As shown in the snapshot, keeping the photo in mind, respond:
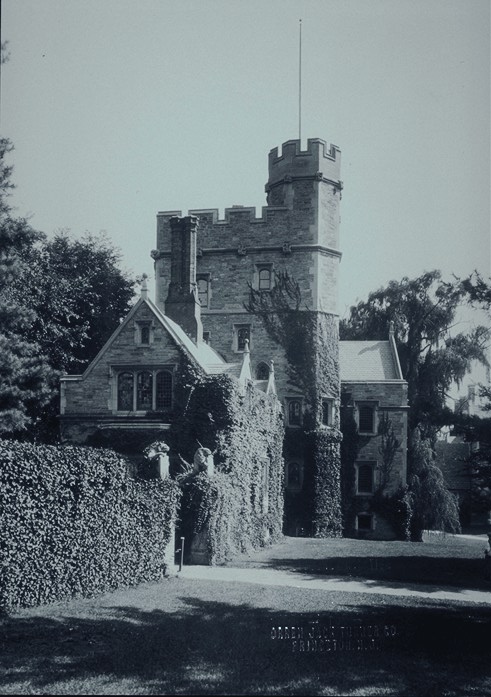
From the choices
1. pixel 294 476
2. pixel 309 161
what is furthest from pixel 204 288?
pixel 294 476

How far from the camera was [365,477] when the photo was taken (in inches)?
1446

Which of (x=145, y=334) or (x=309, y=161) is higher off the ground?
(x=309, y=161)

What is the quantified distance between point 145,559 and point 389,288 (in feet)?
105

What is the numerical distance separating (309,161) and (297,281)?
19.1 feet

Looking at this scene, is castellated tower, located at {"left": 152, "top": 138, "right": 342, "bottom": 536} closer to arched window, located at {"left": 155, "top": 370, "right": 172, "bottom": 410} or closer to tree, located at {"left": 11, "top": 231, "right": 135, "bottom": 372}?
tree, located at {"left": 11, "top": 231, "right": 135, "bottom": 372}

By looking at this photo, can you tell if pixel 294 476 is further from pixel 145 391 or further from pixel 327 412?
pixel 145 391

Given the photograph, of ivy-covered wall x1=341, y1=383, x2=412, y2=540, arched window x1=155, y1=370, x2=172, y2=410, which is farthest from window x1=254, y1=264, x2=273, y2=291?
arched window x1=155, y1=370, x2=172, y2=410

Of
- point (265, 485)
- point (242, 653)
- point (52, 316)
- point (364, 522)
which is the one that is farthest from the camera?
point (364, 522)

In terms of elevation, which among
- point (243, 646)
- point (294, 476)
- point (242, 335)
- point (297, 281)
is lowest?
point (243, 646)

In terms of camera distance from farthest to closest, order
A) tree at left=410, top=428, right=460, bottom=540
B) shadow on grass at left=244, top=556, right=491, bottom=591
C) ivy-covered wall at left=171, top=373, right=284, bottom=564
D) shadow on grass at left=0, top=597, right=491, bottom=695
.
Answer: tree at left=410, top=428, right=460, bottom=540 < ivy-covered wall at left=171, top=373, right=284, bottom=564 < shadow on grass at left=244, top=556, right=491, bottom=591 < shadow on grass at left=0, top=597, right=491, bottom=695

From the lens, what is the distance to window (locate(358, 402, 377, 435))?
3709 centimetres

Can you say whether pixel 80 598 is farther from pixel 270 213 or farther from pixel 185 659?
pixel 270 213

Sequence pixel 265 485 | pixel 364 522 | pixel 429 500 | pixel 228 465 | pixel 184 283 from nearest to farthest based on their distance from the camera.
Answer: pixel 228 465, pixel 265 485, pixel 184 283, pixel 364 522, pixel 429 500

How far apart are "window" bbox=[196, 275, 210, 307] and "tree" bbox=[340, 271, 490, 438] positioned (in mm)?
11745
